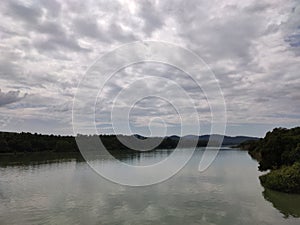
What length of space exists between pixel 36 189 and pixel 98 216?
31.6 feet

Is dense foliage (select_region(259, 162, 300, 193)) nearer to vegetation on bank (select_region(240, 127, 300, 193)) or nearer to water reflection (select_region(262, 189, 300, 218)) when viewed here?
vegetation on bank (select_region(240, 127, 300, 193))

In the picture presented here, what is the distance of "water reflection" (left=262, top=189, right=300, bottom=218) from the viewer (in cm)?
1730

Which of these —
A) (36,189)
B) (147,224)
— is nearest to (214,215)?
(147,224)

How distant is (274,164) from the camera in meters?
29.0

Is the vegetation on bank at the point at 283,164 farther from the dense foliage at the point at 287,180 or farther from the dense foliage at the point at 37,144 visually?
the dense foliage at the point at 37,144

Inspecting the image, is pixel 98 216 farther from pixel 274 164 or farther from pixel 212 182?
pixel 274 164

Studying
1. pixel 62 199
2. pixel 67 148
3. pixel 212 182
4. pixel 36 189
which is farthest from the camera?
pixel 67 148

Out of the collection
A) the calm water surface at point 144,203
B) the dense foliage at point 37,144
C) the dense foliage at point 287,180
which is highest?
the dense foliage at point 37,144

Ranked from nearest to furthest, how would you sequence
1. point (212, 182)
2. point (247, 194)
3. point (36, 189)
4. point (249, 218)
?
point (249, 218), point (247, 194), point (36, 189), point (212, 182)

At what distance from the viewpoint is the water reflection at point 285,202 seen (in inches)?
681

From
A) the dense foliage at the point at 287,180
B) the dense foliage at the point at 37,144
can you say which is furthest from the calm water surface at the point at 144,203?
the dense foliage at the point at 37,144

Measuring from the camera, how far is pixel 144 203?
19.0 metres

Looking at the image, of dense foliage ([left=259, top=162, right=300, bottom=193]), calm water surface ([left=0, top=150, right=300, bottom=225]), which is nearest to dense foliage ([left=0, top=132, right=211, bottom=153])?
calm water surface ([left=0, top=150, right=300, bottom=225])

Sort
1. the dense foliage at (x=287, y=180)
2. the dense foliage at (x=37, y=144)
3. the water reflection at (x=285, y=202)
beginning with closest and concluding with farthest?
the water reflection at (x=285, y=202), the dense foliage at (x=287, y=180), the dense foliage at (x=37, y=144)
